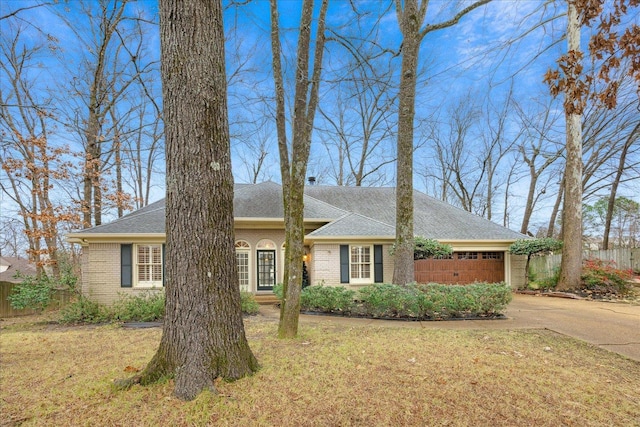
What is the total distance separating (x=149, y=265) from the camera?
11.6m

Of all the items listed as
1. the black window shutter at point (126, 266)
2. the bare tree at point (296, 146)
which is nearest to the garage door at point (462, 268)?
the bare tree at point (296, 146)

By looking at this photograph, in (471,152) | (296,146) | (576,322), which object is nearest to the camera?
(296,146)

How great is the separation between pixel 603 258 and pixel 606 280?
12.1 feet

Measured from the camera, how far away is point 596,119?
19.1 meters

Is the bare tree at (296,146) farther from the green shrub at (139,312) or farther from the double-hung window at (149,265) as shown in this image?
the double-hung window at (149,265)

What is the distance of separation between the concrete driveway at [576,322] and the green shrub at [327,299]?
0.48 m

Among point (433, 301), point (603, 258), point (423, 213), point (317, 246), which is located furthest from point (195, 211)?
point (603, 258)

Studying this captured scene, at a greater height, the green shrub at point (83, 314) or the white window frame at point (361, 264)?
the white window frame at point (361, 264)

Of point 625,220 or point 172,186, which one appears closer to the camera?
point 172,186

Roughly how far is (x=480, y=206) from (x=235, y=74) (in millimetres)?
22780

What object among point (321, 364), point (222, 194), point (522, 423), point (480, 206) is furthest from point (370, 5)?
point (480, 206)

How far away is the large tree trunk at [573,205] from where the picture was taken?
12266mm

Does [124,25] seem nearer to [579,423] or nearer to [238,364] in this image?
[238,364]

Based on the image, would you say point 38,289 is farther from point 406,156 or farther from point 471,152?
point 471,152
